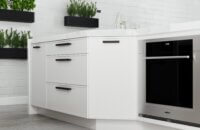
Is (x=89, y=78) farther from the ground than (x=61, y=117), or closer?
farther from the ground

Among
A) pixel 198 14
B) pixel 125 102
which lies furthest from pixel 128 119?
pixel 198 14

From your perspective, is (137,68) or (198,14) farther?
(198,14)

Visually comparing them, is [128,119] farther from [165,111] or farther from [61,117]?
[61,117]

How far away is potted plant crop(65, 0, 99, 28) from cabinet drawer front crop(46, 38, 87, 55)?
1311mm

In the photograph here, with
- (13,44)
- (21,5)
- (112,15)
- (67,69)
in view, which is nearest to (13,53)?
(13,44)

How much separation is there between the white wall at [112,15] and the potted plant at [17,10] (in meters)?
0.16

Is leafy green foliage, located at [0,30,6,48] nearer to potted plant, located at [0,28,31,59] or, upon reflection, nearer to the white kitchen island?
potted plant, located at [0,28,31,59]

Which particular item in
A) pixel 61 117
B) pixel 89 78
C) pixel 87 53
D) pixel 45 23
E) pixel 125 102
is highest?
pixel 45 23

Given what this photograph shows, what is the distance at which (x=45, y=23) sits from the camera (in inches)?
207

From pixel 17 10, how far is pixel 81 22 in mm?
900

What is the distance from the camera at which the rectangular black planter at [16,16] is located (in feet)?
15.7

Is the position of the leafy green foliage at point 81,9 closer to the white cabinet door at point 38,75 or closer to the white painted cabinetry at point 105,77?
the white cabinet door at point 38,75

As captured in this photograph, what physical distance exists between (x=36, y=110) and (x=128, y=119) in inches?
61.0

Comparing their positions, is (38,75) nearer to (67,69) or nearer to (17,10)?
(67,69)
